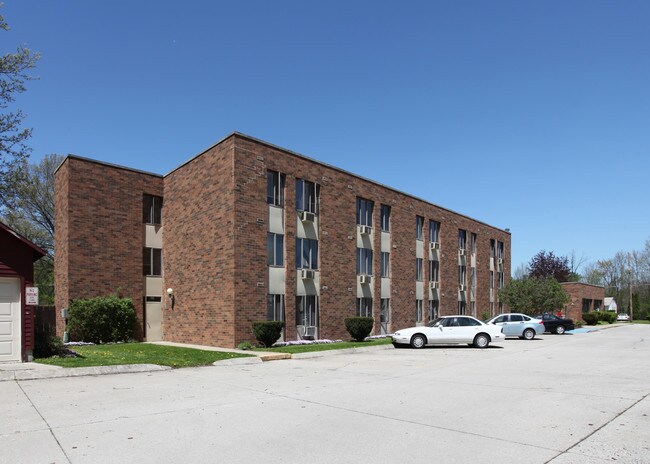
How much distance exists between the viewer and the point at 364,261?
30.0m

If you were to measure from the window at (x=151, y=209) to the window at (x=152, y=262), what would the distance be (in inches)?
62.1

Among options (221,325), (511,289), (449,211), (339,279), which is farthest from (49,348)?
(511,289)

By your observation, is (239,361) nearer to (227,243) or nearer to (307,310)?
(227,243)

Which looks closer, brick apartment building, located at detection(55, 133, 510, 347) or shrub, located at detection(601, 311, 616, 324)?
brick apartment building, located at detection(55, 133, 510, 347)

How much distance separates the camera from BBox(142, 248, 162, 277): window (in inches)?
1061

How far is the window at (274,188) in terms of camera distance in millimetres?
24078

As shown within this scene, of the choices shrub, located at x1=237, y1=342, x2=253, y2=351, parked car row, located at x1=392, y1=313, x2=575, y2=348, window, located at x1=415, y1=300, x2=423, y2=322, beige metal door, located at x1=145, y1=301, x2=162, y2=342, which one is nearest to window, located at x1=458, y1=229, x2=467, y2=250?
window, located at x1=415, y1=300, x2=423, y2=322

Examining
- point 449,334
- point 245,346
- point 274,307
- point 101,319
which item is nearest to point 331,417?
point 245,346

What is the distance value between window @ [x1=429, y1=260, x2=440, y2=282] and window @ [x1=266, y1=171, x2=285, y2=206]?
622 inches

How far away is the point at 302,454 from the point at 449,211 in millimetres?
35149

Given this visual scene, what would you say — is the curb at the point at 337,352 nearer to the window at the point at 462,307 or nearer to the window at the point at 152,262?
the window at the point at 152,262

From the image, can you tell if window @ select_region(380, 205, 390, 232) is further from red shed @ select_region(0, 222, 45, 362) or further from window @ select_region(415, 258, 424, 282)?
red shed @ select_region(0, 222, 45, 362)

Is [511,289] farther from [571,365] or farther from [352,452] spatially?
[352,452]

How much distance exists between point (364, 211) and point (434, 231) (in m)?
9.37
